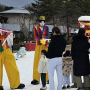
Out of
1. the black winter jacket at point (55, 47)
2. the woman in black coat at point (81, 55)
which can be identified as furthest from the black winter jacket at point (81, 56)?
the black winter jacket at point (55, 47)

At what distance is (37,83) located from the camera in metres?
5.80

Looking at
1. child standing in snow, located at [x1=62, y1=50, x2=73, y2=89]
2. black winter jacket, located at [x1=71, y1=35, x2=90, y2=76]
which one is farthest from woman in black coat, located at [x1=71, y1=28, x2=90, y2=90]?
child standing in snow, located at [x1=62, y1=50, x2=73, y2=89]

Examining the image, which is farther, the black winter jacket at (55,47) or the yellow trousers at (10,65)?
the yellow trousers at (10,65)

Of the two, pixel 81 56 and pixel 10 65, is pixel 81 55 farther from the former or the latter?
pixel 10 65

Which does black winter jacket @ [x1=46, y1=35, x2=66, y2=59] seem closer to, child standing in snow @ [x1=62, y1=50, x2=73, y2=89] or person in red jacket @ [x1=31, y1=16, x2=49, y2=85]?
child standing in snow @ [x1=62, y1=50, x2=73, y2=89]

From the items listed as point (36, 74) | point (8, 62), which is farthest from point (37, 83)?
point (8, 62)

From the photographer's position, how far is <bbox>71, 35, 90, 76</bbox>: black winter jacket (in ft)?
14.2

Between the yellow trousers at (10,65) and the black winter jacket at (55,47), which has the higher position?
the black winter jacket at (55,47)

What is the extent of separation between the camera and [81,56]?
434 centimetres

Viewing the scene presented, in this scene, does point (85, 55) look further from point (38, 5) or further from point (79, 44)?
point (38, 5)

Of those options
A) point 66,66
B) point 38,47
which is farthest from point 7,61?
point 66,66

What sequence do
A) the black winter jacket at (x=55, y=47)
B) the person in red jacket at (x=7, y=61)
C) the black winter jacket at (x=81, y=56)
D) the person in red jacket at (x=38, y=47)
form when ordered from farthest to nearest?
the person in red jacket at (x=38, y=47)
the person in red jacket at (x=7, y=61)
the black winter jacket at (x=81, y=56)
the black winter jacket at (x=55, y=47)

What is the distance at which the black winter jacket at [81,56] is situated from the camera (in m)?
4.33

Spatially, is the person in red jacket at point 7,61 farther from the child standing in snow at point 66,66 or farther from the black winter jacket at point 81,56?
the black winter jacket at point 81,56
